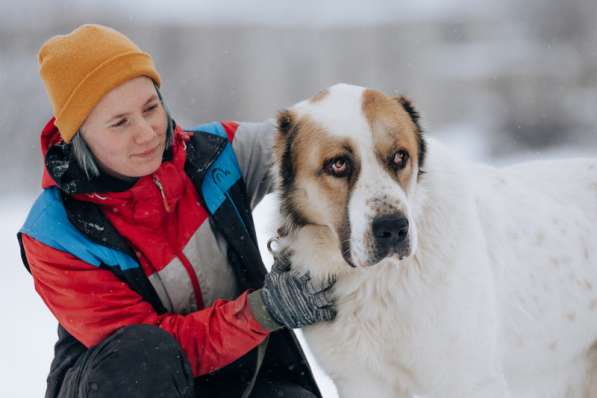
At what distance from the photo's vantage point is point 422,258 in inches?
79.8

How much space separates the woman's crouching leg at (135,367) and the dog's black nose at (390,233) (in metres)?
0.73

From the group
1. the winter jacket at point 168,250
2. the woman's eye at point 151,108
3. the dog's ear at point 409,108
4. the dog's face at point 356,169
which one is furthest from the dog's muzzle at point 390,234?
the woman's eye at point 151,108

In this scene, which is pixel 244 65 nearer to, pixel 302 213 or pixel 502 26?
pixel 502 26

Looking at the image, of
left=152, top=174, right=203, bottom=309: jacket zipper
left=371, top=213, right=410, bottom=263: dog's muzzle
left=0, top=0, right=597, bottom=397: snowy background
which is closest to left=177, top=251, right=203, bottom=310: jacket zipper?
left=152, top=174, right=203, bottom=309: jacket zipper

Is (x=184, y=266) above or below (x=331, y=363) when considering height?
above

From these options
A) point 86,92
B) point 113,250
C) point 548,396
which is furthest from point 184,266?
point 548,396

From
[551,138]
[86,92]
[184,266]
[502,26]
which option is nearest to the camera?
[86,92]

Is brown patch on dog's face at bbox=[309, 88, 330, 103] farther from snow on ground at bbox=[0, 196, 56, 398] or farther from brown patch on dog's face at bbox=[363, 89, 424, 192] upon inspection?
snow on ground at bbox=[0, 196, 56, 398]

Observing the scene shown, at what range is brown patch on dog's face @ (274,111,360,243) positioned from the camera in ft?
6.24

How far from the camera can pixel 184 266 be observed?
2.23 meters

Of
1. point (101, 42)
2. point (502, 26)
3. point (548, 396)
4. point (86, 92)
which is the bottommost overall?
point (548, 396)

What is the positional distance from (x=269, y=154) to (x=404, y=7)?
28.2 feet

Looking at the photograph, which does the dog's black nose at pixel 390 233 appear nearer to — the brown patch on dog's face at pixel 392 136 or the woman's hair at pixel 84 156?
the brown patch on dog's face at pixel 392 136

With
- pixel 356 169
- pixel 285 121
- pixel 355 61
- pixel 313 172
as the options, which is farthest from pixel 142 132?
pixel 355 61
